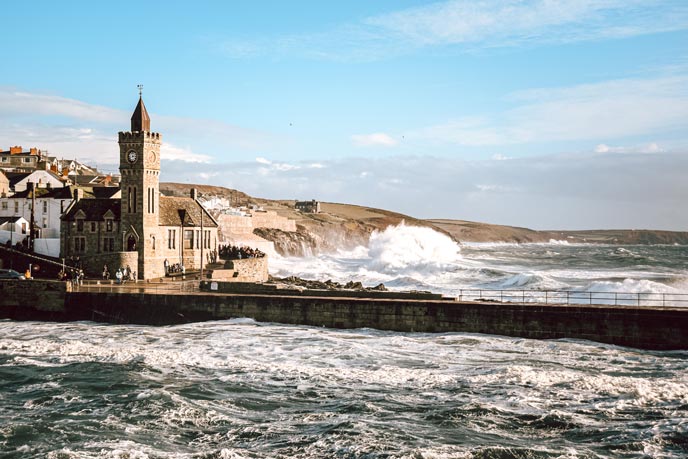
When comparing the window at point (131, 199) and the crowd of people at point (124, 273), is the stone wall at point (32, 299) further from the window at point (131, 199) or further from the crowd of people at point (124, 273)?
the window at point (131, 199)

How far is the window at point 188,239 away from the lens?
160 feet

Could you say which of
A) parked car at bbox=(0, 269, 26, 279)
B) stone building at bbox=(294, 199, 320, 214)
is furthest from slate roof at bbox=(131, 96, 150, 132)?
stone building at bbox=(294, 199, 320, 214)

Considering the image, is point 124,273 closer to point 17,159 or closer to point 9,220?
point 9,220

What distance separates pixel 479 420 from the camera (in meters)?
19.2

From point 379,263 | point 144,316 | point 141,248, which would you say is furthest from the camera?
point 379,263

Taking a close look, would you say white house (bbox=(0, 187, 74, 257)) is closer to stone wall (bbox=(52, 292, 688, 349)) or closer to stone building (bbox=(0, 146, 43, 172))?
stone wall (bbox=(52, 292, 688, 349))

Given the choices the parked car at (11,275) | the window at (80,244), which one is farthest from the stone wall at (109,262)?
the parked car at (11,275)

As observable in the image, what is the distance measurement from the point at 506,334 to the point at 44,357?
19.6m

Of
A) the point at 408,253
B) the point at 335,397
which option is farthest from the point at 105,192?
the point at 408,253

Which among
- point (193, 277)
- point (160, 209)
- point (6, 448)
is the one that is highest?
point (160, 209)

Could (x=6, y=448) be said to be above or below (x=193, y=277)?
below

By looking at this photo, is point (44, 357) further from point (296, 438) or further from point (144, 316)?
point (296, 438)

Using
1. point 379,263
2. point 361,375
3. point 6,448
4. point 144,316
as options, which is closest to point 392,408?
point 361,375

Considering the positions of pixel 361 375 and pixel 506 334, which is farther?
pixel 506 334
